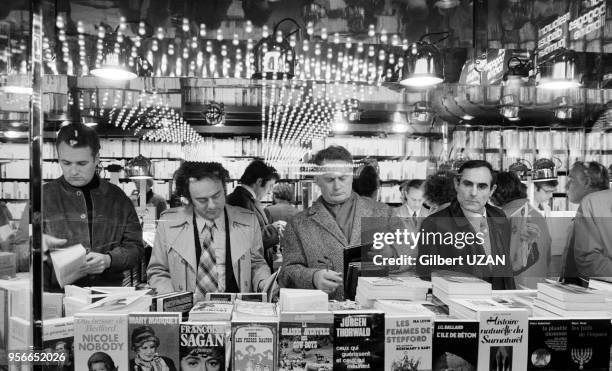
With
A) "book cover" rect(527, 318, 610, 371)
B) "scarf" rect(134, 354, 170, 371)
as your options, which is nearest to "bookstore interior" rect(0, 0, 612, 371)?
"book cover" rect(527, 318, 610, 371)

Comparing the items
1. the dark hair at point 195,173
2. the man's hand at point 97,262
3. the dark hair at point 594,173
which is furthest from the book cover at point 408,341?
the dark hair at point 594,173

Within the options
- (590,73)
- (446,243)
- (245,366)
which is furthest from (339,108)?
(245,366)

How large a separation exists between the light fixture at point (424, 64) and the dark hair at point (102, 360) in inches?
105

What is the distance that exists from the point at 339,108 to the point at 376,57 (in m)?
0.52

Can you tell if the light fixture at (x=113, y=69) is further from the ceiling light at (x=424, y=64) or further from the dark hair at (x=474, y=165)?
the dark hair at (x=474, y=165)

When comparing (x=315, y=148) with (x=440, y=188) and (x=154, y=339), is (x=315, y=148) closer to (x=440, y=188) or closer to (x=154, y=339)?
(x=440, y=188)

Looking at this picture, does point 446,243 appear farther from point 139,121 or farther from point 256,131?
point 139,121

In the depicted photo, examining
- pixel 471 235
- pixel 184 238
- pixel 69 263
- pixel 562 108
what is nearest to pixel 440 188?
pixel 471 235

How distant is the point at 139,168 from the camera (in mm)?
3516

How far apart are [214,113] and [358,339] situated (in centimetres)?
247

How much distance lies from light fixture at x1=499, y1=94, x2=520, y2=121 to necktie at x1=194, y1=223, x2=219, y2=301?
233 centimetres

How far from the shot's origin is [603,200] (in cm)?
353

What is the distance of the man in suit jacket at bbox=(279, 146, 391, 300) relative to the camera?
278 cm

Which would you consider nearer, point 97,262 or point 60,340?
point 60,340
